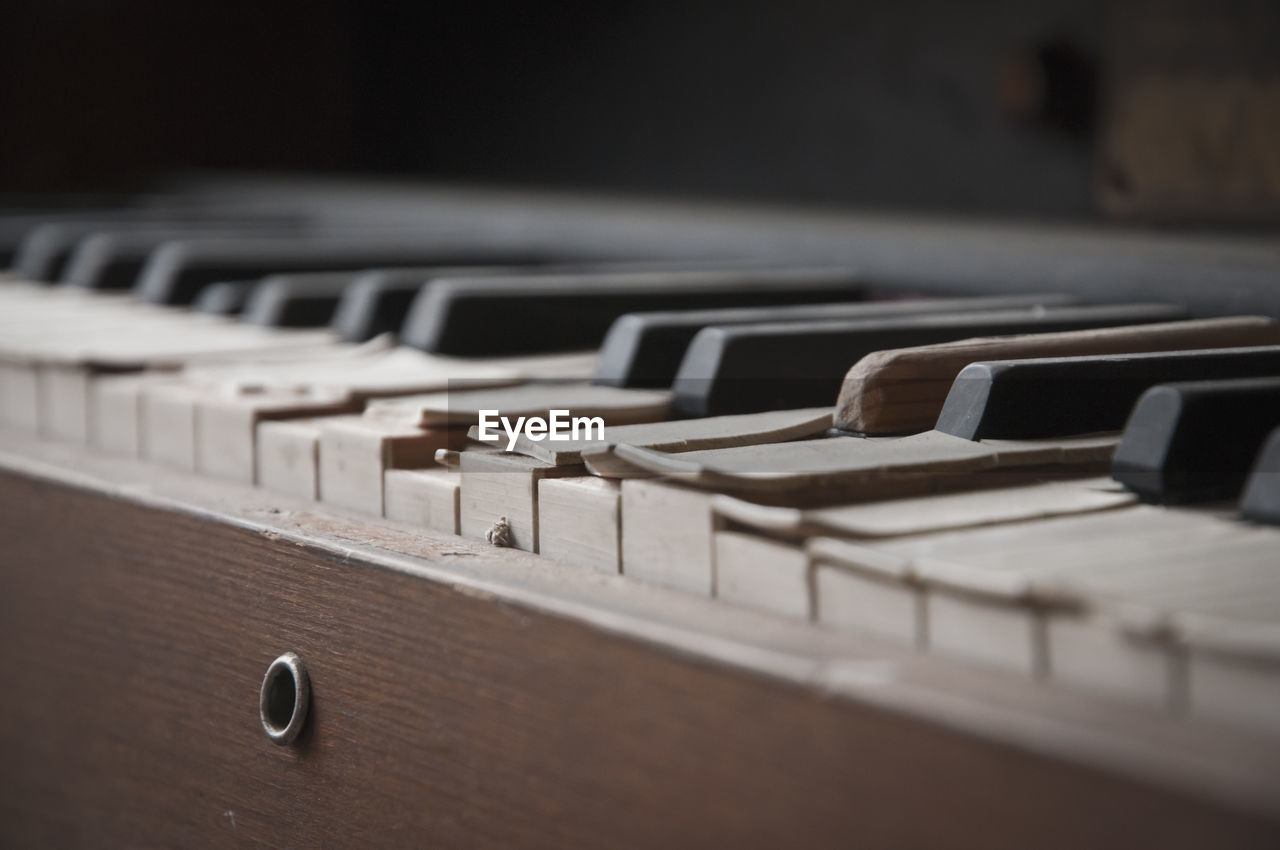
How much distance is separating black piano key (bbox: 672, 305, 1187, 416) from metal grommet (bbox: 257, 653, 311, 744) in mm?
272

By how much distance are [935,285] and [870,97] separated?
574mm

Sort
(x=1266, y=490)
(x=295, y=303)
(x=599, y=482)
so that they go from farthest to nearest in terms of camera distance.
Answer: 1. (x=295, y=303)
2. (x=599, y=482)
3. (x=1266, y=490)

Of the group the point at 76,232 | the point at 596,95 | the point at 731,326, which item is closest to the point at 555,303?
the point at 731,326

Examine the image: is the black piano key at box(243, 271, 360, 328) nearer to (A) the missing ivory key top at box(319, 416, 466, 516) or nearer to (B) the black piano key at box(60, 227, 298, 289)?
(B) the black piano key at box(60, 227, 298, 289)

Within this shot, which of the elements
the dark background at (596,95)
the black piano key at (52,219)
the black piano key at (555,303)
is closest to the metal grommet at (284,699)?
the black piano key at (555,303)

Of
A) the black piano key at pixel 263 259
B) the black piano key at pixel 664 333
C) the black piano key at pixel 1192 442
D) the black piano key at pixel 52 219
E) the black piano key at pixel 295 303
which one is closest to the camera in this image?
the black piano key at pixel 1192 442

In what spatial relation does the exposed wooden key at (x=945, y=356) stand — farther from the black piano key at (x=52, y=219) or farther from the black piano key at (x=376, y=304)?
the black piano key at (x=52, y=219)

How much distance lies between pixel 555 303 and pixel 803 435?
457mm

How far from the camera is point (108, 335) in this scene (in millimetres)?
1292

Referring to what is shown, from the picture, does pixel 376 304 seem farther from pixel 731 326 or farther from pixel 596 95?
pixel 596 95

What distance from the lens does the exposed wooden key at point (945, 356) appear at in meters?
0.78

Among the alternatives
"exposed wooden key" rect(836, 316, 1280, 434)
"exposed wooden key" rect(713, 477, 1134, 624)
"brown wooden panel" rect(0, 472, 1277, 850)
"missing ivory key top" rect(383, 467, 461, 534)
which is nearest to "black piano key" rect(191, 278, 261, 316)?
"brown wooden panel" rect(0, 472, 1277, 850)

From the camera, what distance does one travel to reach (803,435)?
792mm

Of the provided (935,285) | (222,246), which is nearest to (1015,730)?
(935,285)
